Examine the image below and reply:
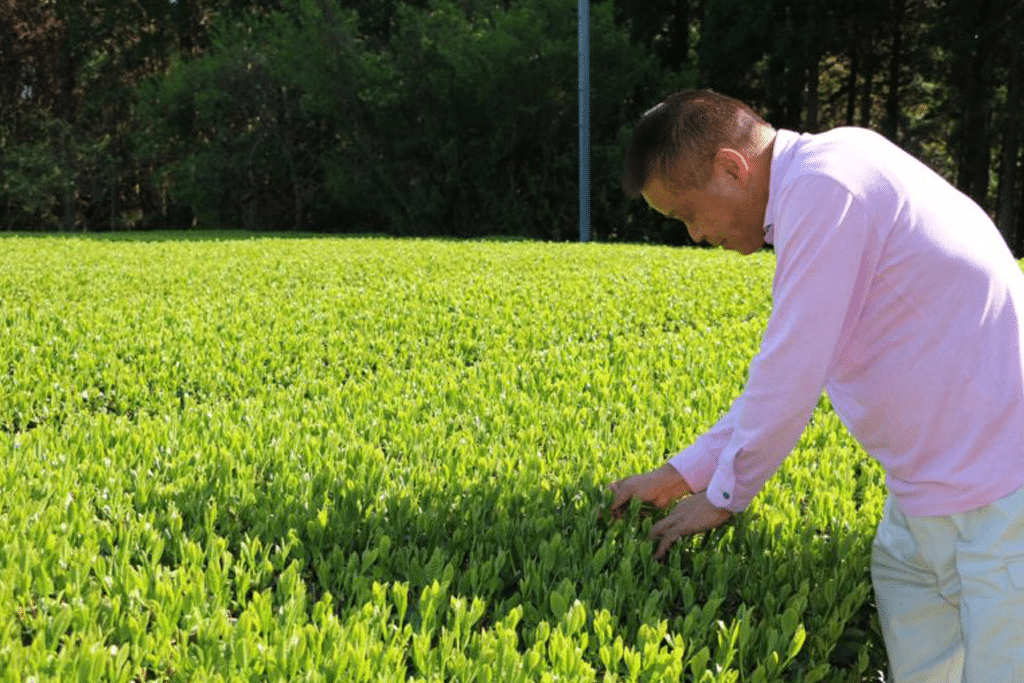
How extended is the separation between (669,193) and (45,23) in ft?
106

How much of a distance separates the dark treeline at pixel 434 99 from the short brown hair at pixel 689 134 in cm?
1975

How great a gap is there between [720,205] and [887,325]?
0.47 meters

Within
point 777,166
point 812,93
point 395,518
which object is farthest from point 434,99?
point 777,166

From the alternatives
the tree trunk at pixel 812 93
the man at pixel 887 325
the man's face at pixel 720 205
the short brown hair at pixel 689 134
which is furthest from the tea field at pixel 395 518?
the tree trunk at pixel 812 93

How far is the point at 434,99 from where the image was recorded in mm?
22938

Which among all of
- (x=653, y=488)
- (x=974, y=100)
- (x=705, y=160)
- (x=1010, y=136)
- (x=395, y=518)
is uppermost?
(x=974, y=100)

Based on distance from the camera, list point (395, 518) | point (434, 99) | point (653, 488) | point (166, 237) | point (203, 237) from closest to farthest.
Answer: point (653, 488)
point (395, 518)
point (203, 237)
point (166, 237)
point (434, 99)

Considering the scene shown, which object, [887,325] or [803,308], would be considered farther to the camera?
[887,325]

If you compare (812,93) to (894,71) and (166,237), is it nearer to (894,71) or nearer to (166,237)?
(894,71)

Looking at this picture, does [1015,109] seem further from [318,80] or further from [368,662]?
[368,662]

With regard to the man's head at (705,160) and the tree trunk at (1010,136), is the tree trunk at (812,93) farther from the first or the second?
the man's head at (705,160)

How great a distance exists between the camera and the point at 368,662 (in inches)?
77.3

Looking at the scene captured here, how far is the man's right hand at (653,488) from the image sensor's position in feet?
9.04

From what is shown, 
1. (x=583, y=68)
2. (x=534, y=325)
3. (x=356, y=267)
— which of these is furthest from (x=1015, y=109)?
(x=534, y=325)
